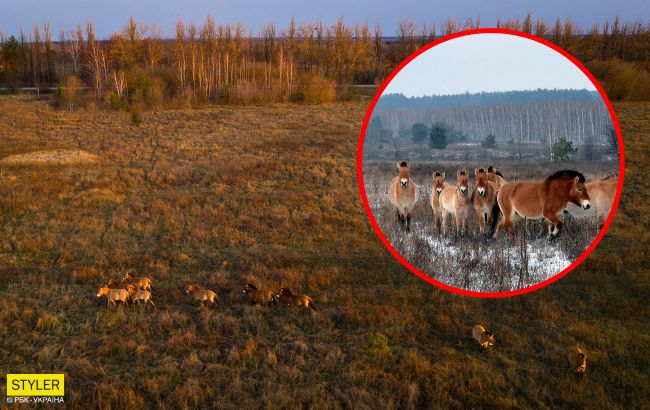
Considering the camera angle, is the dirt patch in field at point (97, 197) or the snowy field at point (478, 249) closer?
the snowy field at point (478, 249)

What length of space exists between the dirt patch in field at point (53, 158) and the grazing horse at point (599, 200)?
26.2 metres

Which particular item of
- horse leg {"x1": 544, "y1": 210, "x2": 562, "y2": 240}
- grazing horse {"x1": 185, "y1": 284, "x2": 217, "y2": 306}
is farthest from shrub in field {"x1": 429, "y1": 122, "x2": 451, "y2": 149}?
grazing horse {"x1": 185, "y1": 284, "x2": 217, "y2": 306}

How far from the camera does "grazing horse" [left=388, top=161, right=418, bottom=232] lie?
6.32 feet

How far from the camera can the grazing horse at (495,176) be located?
185 centimetres

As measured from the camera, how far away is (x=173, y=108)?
151 ft

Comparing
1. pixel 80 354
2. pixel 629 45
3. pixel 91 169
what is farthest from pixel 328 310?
pixel 629 45

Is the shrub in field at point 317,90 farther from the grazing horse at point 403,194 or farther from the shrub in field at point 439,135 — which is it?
the shrub in field at point 439,135

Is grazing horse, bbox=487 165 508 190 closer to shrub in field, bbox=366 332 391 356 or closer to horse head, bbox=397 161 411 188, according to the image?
horse head, bbox=397 161 411 188

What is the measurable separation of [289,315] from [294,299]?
1.12ft

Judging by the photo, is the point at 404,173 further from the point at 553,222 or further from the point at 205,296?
the point at 205,296

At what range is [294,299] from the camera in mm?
9375

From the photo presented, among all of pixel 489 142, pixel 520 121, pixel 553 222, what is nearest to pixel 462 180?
A: pixel 489 142

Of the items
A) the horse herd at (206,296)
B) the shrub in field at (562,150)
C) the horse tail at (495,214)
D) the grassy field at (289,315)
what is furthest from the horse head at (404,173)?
the horse herd at (206,296)

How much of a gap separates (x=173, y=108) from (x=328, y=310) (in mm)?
41084
